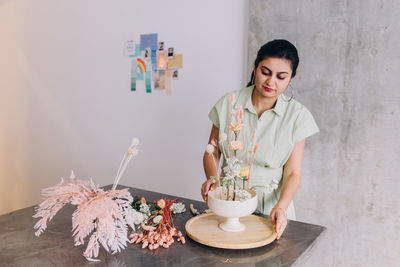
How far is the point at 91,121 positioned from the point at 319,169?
2417 millimetres

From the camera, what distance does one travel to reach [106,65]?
3.42 metres

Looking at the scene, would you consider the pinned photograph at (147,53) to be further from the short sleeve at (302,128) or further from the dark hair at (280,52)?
the short sleeve at (302,128)

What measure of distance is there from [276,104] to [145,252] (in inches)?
40.4

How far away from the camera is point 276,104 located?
1780mm

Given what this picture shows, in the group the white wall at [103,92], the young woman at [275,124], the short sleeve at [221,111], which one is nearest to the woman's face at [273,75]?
the young woman at [275,124]

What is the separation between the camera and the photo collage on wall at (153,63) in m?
2.94

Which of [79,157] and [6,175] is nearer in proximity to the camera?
[79,157]

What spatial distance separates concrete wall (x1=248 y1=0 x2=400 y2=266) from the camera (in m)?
2.12

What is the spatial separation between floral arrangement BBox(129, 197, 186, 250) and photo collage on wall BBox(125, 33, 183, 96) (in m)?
1.63

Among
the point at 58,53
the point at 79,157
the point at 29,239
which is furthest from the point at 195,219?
the point at 58,53

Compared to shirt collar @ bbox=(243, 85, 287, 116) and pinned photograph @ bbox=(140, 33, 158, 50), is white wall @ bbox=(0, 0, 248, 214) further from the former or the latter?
shirt collar @ bbox=(243, 85, 287, 116)

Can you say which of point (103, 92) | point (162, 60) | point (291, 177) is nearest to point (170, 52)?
point (162, 60)

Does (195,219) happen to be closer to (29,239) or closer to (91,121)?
(29,239)

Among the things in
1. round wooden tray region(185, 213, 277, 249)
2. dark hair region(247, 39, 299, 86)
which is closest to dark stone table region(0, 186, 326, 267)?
round wooden tray region(185, 213, 277, 249)
